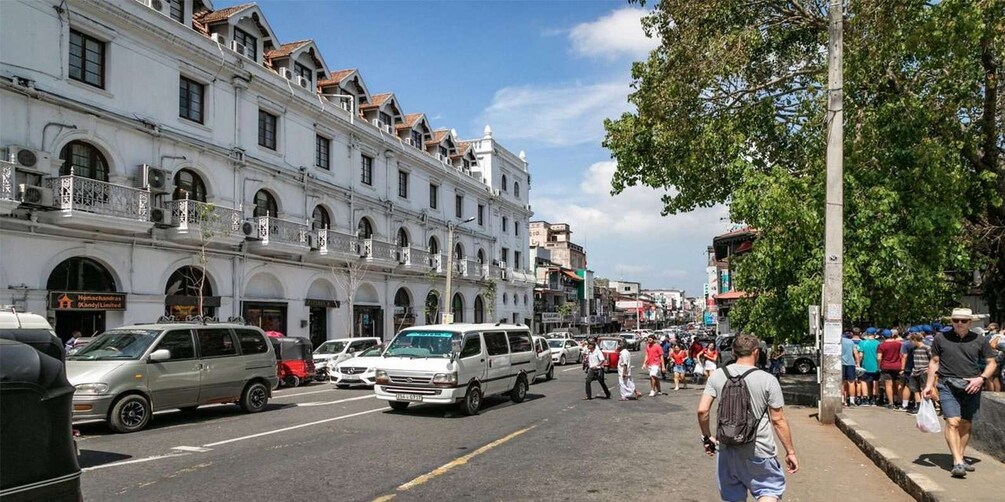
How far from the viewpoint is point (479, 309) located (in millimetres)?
50531

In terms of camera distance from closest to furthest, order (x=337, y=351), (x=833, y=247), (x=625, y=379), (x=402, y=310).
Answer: (x=833, y=247) → (x=625, y=379) → (x=337, y=351) → (x=402, y=310)

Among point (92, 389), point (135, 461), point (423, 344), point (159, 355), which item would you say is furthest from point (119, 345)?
point (423, 344)

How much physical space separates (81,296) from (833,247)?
20246mm

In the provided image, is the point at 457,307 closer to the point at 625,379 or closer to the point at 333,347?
the point at 333,347

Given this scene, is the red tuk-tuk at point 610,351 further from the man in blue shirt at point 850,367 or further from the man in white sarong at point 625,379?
the man in blue shirt at point 850,367

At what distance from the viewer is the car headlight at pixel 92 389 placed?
11.1m

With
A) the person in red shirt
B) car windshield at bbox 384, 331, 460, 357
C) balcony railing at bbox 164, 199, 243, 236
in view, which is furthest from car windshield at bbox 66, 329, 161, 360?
the person in red shirt

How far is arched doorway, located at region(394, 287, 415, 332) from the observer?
39.6 metres

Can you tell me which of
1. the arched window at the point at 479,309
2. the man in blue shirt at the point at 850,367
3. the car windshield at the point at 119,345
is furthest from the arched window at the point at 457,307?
the car windshield at the point at 119,345

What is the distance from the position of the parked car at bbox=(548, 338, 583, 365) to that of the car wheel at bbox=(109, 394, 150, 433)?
25321 mm

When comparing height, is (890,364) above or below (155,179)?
below

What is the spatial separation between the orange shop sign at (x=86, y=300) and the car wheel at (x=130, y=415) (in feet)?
33.9

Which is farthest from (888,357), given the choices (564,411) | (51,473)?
(51,473)

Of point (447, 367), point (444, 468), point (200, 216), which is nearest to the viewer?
point (444, 468)
